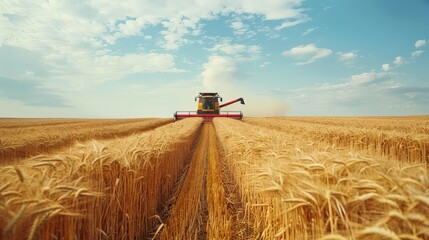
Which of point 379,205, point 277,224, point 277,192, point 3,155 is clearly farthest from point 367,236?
point 3,155

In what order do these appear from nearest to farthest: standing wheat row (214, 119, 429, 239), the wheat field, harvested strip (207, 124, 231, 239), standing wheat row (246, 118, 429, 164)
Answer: standing wheat row (214, 119, 429, 239) → the wheat field → harvested strip (207, 124, 231, 239) → standing wheat row (246, 118, 429, 164)

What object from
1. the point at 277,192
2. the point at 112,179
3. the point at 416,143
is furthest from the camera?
the point at 416,143

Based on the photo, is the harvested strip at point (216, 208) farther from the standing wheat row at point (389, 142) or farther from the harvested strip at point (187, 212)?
the standing wheat row at point (389, 142)

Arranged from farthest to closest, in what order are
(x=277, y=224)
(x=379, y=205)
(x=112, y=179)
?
(x=112, y=179)
(x=277, y=224)
(x=379, y=205)

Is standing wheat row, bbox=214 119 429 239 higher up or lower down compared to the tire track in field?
higher up

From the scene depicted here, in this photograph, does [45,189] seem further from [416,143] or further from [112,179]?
[416,143]

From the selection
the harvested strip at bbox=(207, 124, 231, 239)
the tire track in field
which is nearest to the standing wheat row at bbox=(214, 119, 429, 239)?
the harvested strip at bbox=(207, 124, 231, 239)

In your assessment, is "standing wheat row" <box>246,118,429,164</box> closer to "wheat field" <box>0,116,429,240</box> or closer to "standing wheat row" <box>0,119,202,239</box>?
"wheat field" <box>0,116,429,240</box>

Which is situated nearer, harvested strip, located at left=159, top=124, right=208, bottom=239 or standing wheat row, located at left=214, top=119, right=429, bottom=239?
standing wheat row, located at left=214, top=119, right=429, bottom=239

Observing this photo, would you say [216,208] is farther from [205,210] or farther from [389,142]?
[389,142]

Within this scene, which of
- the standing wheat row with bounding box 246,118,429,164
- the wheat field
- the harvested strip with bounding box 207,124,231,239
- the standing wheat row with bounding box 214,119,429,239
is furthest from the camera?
the standing wheat row with bounding box 246,118,429,164

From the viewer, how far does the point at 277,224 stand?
10.2ft

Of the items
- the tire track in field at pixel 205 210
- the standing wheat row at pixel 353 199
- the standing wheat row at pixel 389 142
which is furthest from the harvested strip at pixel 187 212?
the standing wheat row at pixel 389 142

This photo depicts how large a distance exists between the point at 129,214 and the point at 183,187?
2859 millimetres
